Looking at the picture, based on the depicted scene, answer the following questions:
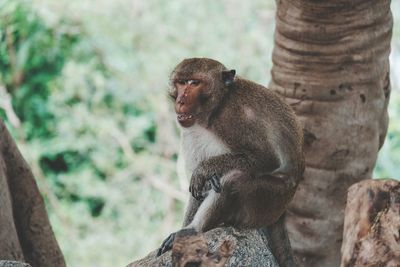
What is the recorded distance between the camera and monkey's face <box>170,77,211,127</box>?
4.06 m

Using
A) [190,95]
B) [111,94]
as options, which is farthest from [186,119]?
[111,94]

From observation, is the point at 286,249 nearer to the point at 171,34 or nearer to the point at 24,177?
the point at 24,177

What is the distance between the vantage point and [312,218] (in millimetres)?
5082

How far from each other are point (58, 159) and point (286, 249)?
625 centimetres

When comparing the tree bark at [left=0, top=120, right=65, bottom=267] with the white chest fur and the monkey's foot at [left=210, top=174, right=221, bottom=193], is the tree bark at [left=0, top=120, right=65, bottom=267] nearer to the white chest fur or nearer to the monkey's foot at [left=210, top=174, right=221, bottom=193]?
the white chest fur

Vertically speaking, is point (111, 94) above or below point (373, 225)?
above

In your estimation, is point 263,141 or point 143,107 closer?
point 263,141

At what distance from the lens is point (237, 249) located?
10.9 ft

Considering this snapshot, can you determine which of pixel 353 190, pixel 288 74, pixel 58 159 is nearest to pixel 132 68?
pixel 58 159

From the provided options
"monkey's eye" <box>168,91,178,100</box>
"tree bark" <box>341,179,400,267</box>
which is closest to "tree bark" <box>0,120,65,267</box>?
"monkey's eye" <box>168,91,178,100</box>

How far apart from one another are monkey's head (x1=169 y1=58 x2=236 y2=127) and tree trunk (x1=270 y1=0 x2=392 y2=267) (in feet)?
2.61

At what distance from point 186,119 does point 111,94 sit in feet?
19.9

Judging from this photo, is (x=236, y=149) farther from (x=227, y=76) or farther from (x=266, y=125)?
(x=227, y=76)

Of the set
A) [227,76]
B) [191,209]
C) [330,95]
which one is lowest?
[191,209]
